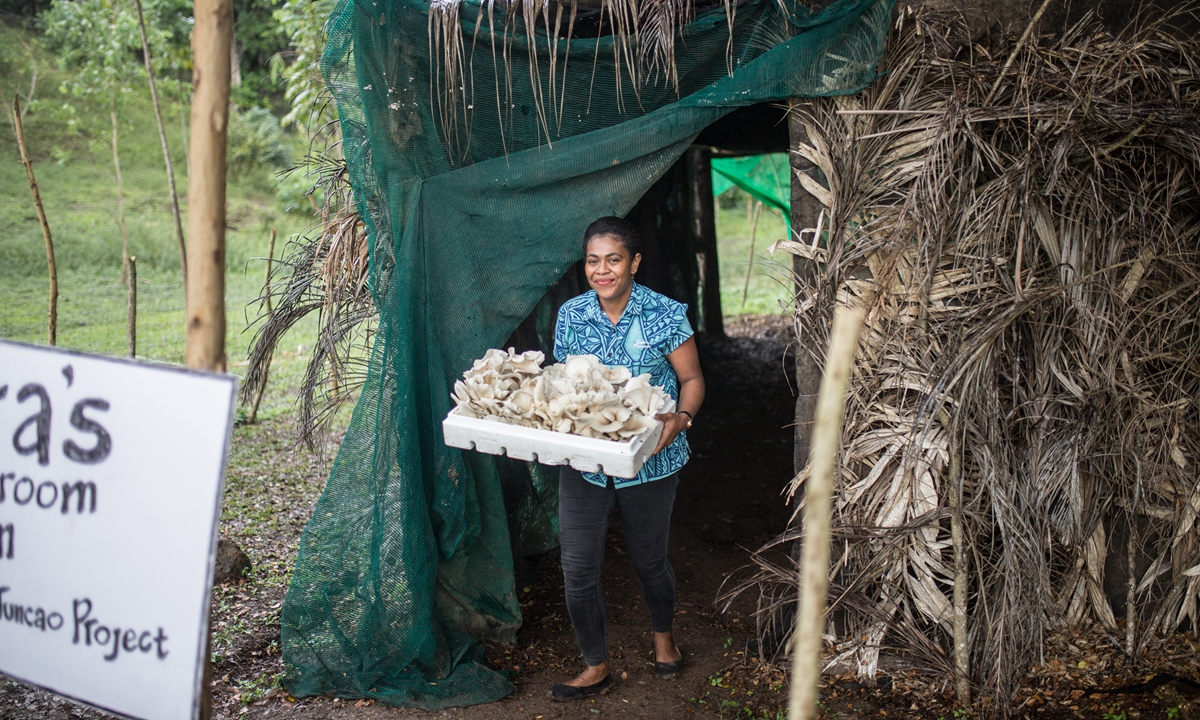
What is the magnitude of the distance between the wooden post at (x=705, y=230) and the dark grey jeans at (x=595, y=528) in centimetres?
600

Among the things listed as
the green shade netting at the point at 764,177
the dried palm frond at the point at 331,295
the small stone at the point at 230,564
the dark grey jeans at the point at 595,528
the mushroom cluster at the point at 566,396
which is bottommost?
the small stone at the point at 230,564

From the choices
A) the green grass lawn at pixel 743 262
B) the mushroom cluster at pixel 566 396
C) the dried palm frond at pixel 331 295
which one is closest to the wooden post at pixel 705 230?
the green grass lawn at pixel 743 262

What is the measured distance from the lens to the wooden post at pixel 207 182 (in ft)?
6.45

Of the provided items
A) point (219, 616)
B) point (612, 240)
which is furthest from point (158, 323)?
point (612, 240)

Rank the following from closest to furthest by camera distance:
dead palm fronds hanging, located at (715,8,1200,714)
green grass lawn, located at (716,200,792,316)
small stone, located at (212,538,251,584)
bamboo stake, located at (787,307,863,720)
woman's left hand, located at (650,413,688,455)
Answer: bamboo stake, located at (787,307,863,720) < woman's left hand, located at (650,413,688,455) < dead palm fronds hanging, located at (715,8,1200,714) < small stone, located at (212,538,251,584) < green grass lawn, located at (716,200,792,316)

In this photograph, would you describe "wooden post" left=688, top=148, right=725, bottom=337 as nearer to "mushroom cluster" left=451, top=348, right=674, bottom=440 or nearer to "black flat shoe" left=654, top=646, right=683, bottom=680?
"black flat shoe" left=654, top=646, right=683, bottom=680

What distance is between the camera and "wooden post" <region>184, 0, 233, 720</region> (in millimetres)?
1966

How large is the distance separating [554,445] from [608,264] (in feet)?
2.49

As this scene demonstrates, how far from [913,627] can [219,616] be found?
3.09 metres

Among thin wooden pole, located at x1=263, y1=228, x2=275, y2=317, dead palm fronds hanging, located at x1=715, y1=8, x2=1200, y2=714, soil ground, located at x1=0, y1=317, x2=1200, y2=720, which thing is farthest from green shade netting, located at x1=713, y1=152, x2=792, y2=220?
dead palm fronds hanging, located at x1=715, y1=8, x2=1200, y2=714

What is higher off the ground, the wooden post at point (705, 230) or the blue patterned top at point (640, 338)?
the wooden post at point (705, 230)

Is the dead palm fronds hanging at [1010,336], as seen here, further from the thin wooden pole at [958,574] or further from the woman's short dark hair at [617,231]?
the woman's short dark hair at [617,231]

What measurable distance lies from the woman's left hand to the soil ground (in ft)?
3.82

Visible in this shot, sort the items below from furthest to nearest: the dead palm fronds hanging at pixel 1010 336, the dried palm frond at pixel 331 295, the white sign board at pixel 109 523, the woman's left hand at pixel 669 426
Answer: the dried palm frond at pixel 331 295, the dead palm fronds hanging at pixel 1010 336, the woman's left hand at pixel 669 426, the white sign board at pixel 109 523
